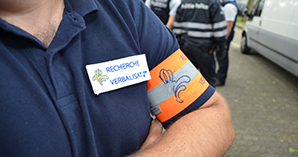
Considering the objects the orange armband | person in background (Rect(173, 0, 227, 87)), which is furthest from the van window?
the orange armband

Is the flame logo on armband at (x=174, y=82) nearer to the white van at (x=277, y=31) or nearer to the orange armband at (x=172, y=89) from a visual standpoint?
the orange armband at (x=172, y=89)

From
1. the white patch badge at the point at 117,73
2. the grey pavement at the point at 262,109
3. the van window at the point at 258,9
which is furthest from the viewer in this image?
the van window at the point at 258,9

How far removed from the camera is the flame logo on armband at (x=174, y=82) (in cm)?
100

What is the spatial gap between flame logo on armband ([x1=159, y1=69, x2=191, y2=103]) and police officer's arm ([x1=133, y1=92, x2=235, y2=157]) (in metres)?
0.12

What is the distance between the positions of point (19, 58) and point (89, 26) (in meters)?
0.27

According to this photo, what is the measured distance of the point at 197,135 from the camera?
90 centimetres

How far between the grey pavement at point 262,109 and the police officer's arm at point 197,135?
8.24ft

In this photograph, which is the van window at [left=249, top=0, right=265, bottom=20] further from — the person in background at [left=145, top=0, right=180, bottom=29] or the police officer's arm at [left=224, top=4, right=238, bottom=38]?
the person in background at [left=145, top=0, right=180, bottom=29]

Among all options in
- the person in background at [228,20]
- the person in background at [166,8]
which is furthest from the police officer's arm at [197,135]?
the person in background at [228,20]

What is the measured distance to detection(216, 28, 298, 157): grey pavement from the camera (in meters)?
3.28

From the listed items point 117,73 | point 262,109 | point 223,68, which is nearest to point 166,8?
point 223,68

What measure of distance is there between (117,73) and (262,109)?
421 cm

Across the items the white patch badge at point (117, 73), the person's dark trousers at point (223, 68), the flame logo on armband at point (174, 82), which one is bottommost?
the person's dark trousers at point (223, 68)

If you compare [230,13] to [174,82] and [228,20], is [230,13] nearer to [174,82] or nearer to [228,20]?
[228,20]
